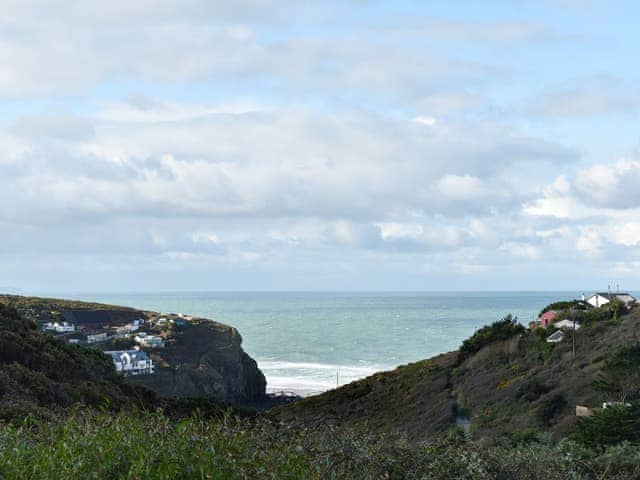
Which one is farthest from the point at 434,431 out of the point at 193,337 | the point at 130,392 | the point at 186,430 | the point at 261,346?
the point at 261,346

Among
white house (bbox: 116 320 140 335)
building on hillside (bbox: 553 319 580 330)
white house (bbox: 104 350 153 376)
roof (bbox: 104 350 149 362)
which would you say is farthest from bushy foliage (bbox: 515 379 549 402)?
white house (bbox: 116 320 140 335)

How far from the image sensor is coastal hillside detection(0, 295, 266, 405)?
2510 inches

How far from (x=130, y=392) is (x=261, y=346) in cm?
9748

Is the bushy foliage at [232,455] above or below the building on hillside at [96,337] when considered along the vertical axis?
above

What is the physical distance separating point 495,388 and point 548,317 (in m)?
19.6

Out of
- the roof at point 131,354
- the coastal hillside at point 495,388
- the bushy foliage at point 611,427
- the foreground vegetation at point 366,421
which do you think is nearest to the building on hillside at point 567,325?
the coastal hillside at point 495,388

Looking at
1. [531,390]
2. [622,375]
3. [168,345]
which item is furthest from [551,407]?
[168,345]

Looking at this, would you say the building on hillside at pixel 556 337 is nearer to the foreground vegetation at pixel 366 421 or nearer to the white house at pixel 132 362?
the foreground vegetation at pixel 366 421

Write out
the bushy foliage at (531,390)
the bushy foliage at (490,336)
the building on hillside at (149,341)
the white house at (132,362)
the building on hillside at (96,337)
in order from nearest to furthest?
the bushy foliage at (531,390), the bushy foliage at (490,336), the white house at (132,362), the building on hillside at (149,341), the building on hillside at (96,337)

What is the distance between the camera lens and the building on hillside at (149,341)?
73.5 meters

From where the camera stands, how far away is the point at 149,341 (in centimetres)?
7450

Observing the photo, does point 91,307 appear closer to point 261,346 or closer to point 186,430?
point 261,346

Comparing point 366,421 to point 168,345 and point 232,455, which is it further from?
point 168,345

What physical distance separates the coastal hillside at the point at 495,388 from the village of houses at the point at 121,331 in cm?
2065
